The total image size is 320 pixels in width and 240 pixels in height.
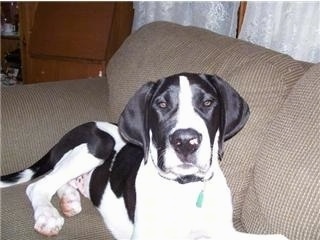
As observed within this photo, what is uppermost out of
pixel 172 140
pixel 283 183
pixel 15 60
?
pixel 172 140

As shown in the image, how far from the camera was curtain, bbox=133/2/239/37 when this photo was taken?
2.93m

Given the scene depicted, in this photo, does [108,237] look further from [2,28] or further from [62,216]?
[2,28]

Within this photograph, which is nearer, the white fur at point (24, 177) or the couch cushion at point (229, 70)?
the couch cushion at point (229, 70)

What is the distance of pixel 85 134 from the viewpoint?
80.5 inches

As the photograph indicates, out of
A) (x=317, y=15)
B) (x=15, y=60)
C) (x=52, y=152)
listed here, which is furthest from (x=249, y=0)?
(x=15, y=60)

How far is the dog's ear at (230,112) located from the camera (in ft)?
5.07

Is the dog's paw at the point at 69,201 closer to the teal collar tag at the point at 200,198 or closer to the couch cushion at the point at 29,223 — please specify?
the couch cushion at the point at 29,223

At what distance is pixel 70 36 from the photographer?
371cm

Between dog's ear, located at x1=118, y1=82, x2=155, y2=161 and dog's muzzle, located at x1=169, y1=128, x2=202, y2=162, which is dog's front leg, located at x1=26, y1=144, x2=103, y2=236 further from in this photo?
dog's muzzle, located at x1=169, y1=128, x2=202, y2=162

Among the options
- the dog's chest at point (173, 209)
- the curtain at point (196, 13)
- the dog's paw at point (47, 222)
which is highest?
the curtain at point (196, 13)

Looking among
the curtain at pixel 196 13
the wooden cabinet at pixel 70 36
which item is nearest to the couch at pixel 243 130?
the curtain at pixel 196 13

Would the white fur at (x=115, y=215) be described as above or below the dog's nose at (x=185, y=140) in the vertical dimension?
below

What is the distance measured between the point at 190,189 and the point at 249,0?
1.46 meters

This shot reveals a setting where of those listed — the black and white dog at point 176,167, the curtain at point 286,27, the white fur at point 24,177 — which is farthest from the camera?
the curtain at point 286,27
